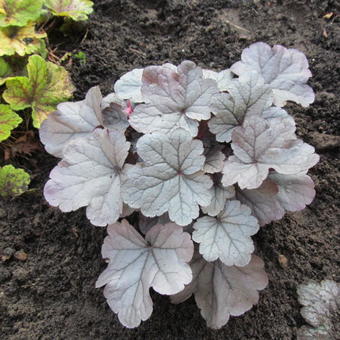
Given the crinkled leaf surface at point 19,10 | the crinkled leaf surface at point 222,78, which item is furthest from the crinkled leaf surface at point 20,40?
the crinkled leaf surface at point 222,78

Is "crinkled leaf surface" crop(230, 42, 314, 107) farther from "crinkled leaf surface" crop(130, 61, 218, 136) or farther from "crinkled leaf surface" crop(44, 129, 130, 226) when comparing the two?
"crinkled leaf surface" crop(44, 129, 130, 226)

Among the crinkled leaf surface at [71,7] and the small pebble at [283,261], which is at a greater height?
the crinkled leaf surface at [71,7]

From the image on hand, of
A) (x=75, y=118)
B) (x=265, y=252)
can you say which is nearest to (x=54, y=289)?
(x=75, y=118)

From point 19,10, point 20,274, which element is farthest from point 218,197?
point 19,10

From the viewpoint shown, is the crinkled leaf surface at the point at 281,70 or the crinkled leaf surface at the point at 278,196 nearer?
the crinkled leaf surface at the point at 278,196

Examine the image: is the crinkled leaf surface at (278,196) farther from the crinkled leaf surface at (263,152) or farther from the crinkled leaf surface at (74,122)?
the crinkled leaf surface at (74,122)

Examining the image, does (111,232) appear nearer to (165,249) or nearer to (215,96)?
(165,249)

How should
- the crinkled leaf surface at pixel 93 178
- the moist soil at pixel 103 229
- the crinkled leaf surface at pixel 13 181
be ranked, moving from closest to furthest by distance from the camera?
the crinkled leaf surface at pixel 93 178, the moist soil at pixel 103 229, the crinkled leaf surface at pixel 13 181

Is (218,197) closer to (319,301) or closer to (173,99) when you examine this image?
(173,99)

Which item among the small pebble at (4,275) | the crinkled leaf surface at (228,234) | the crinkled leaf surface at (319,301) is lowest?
the small pebble at (4,275)

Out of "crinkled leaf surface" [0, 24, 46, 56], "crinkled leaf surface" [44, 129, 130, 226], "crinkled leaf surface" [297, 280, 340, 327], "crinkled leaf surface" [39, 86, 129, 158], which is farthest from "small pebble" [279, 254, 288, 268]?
"crinkled leaf surface" [0, 24, 46, 56]
